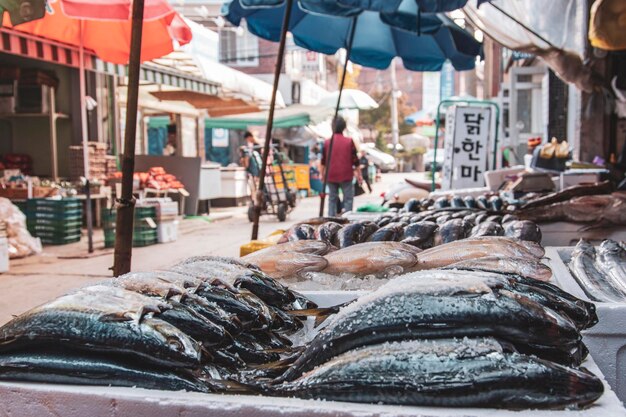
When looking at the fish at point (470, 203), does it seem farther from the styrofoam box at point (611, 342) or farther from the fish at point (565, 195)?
the styrofoam box at point (611, 342)

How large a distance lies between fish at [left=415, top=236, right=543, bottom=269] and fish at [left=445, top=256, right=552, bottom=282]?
0.20 feet

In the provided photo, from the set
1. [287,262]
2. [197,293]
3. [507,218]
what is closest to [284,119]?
[507,218]

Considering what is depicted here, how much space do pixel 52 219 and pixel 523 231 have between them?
10.3 metres

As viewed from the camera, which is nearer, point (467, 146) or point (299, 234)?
point (299, 234)

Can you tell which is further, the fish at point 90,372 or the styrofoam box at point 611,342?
the styrofoam box at point 611,342

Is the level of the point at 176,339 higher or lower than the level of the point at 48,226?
higher

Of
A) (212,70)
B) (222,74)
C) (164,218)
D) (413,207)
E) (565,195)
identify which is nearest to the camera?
(565,195)

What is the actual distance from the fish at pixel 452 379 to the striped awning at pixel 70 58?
9711 millimetres

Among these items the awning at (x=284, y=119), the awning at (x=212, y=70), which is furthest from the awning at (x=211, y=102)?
the awning at (x=284, y=119)

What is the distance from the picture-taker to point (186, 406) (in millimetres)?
1488

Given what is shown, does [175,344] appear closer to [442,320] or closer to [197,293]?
[197,293]

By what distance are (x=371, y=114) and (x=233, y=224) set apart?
49633 millimetres

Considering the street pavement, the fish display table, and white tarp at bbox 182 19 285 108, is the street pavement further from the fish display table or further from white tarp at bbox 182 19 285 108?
white tarp at bbox 182 19 285 108

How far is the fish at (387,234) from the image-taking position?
3840 mm
